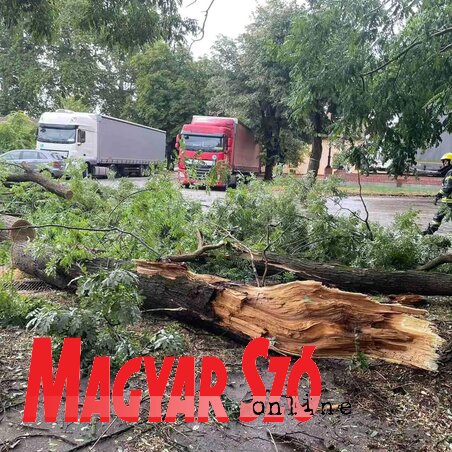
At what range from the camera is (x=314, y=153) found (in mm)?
21344

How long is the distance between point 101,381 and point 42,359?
0.31 metres

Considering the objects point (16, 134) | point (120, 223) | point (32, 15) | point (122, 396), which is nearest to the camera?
point (122, 396)

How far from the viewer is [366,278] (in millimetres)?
4441

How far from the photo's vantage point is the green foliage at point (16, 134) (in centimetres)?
2055

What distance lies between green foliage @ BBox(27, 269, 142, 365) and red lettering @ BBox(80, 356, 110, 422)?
19.7 inches

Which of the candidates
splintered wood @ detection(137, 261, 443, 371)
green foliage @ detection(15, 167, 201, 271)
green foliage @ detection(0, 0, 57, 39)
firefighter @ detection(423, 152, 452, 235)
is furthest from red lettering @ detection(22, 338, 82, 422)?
firefighter @ detection(423, 152, 452, 235)

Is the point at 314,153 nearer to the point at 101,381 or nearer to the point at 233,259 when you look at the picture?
the point at 233,259

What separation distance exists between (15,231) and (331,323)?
3585 millimetres

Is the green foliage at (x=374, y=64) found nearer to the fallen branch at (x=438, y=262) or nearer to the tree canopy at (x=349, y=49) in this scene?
the tree canopy at (x=349, y=49)

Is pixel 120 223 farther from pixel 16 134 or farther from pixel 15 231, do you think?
pixel 16 134

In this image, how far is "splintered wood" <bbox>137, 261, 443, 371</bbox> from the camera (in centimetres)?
304

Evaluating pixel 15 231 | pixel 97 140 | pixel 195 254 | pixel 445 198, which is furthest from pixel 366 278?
pixel 97 140

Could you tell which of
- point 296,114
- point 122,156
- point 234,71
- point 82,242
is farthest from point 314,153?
point 82,242

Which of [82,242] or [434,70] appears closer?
[82,242]
